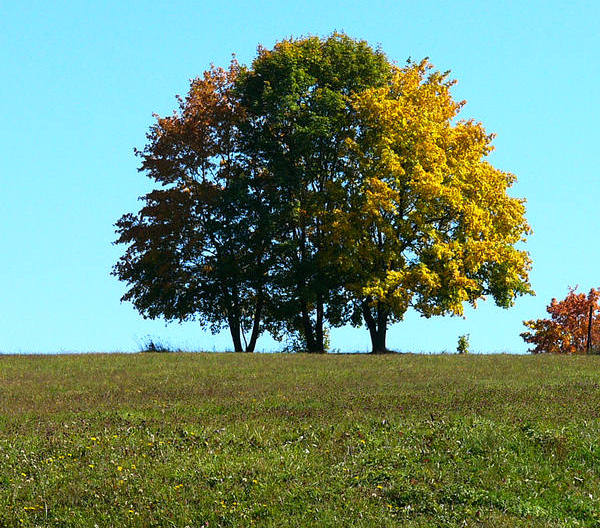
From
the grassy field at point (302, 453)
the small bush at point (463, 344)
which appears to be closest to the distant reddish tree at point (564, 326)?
the small bush at point (463, 344)

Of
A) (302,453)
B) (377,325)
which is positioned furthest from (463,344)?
(302,453)

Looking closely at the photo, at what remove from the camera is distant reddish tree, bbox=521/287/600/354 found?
55.1m

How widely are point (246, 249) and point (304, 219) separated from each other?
11.5ft

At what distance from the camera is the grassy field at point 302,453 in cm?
1462

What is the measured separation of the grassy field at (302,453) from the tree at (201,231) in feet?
56.0

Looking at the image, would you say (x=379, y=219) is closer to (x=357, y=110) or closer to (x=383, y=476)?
(x=357, y=110)

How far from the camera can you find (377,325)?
138ft

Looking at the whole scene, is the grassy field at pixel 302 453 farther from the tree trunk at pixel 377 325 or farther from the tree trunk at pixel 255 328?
the tree trunk at pixel 255 328

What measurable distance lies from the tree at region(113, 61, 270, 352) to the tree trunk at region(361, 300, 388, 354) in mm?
5558

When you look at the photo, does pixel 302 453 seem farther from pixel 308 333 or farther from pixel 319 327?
pixel 308 333

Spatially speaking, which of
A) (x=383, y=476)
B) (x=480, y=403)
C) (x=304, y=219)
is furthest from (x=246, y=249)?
(x=383, y=476)

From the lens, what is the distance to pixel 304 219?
4256 cm

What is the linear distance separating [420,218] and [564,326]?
22401mm

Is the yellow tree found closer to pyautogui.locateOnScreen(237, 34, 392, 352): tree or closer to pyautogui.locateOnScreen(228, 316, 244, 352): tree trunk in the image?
pyautogui.locateOnScreen(237, 34, 392, 352): tree
